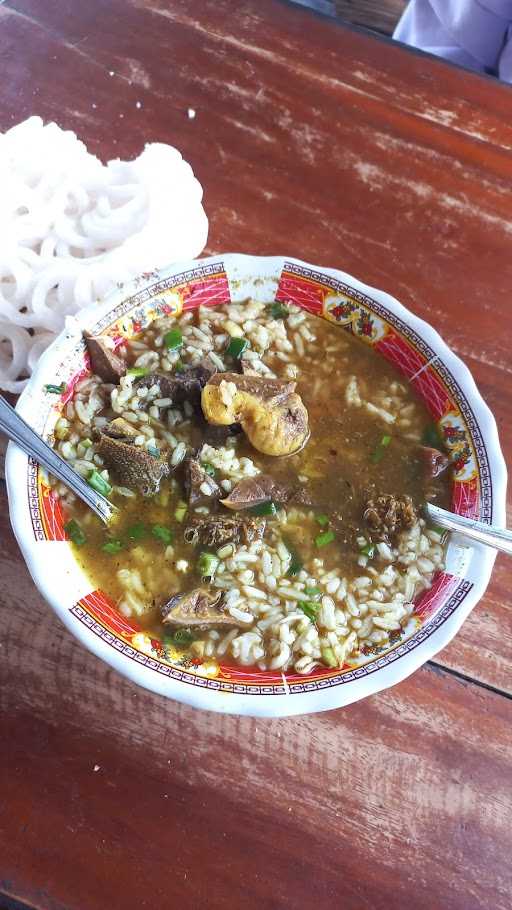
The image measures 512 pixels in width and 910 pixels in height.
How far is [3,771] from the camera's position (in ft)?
6.41

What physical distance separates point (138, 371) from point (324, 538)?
0.72m

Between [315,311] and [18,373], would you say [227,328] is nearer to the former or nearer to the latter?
[315,311]

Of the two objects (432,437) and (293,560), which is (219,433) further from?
(432,437)

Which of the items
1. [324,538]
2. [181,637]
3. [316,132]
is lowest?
[181,637]

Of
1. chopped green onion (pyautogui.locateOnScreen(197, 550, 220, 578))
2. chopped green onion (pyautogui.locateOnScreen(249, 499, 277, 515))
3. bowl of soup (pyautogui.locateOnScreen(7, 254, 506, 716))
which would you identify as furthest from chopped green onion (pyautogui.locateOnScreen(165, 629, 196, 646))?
chopped green onion (pyautogui.locateOnScreen(249, 499, 277, 515))

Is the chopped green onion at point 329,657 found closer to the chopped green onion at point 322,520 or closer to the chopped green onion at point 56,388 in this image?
the chopped green onion at point 322,520

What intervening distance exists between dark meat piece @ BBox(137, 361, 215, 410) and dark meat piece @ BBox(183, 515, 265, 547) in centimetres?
37

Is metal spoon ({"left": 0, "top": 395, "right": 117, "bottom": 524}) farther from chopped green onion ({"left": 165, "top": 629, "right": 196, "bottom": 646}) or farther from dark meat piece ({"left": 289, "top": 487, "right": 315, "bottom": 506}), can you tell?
dark meat piece ({"left": 289, "top": 487, "right": 315, "bottom": 506})

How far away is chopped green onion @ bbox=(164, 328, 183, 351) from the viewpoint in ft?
7.33

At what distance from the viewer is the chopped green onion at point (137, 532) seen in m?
2.01

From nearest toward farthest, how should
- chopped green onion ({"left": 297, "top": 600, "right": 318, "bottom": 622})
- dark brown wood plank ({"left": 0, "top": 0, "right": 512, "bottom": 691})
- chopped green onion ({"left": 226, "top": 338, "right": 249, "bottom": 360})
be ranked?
chopped green onion ({"left": 297, "top": 600, "right": 318, "bottom": 622}) < chopped green onion ({"left": 226, "top": 338, "right": 249, "bottom": 360}) < dark brown wood plank ({"left": 0, "top": 0, "right": 512, "bottom": 691})

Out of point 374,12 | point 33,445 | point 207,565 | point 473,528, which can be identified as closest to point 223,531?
point 207,565

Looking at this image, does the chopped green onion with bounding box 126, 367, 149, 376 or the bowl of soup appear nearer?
the bowl of soup

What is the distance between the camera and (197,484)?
6.64 ft
